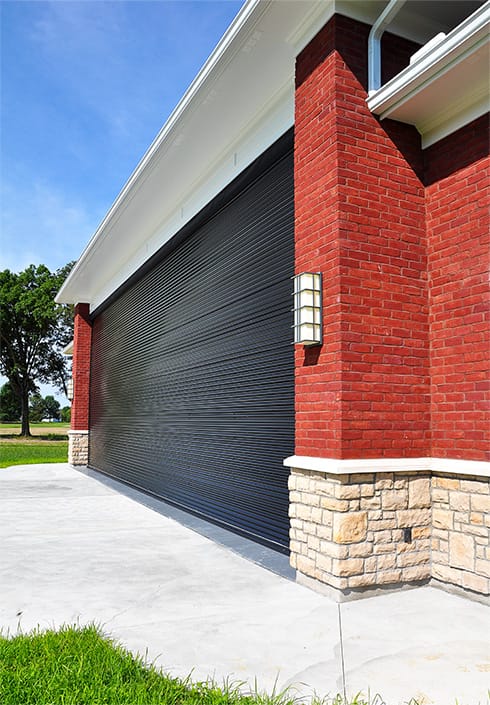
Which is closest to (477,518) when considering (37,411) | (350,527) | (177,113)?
(350,527)

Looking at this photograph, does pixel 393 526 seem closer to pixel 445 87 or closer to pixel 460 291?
pixel 460 291

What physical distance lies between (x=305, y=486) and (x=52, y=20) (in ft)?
22.6

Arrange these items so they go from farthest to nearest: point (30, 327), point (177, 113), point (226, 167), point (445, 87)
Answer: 1. point (30, 327)
2. point (226, 167)
3. point (177, 113)
4. point (445, 87)

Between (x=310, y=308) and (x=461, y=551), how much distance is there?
2.32 meters

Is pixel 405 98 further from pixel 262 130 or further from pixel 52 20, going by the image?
pixel 52 20

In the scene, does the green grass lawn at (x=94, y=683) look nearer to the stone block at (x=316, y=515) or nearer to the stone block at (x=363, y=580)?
the stone block at (x=363, y=580)

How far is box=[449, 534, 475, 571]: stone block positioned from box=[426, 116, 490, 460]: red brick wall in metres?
0.66

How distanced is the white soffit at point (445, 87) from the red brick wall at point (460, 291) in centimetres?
16

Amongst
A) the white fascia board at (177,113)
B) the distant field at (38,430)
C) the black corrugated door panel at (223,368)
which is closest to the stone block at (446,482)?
the black corrugated door panel at (223,368)

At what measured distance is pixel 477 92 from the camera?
5.15 metres

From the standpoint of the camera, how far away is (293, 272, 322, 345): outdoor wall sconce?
539 centimetres

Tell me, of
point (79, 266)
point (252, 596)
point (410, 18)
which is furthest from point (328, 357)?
point (79, 266)

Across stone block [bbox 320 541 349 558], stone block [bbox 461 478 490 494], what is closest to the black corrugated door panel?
stone block [bbox 320 541 349 558]

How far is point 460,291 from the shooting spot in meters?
5.31
